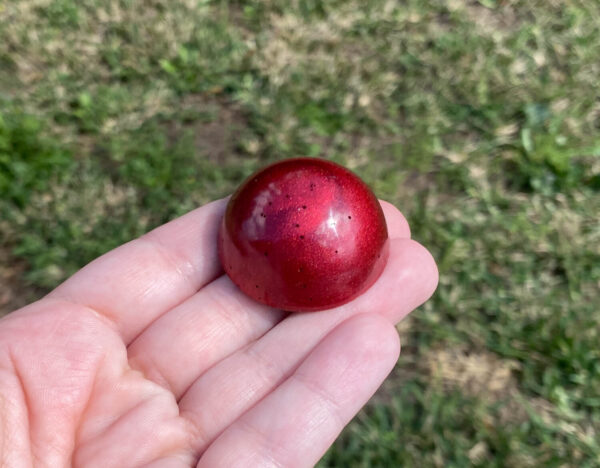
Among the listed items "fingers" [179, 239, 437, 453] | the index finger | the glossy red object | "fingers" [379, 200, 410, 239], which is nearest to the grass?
"fingers" [379, 200, 410, 239]

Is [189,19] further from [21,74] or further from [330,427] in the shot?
[330,427]

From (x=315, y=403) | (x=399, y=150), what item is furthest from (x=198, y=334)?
(x=399, y=150)

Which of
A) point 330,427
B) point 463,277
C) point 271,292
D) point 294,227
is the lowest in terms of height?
point 463,277

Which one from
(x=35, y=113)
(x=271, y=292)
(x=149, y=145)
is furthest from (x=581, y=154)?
(x=35, y=113)

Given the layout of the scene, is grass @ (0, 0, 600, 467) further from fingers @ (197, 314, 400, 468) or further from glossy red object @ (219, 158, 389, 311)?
glossy red object @ (219, 158, 389, 311)

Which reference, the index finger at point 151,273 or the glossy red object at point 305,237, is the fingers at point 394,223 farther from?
the glossy red object at point 305,237

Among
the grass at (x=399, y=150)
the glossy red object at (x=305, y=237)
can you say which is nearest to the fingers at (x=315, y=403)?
the glossy red object at (x=305, y=237)
